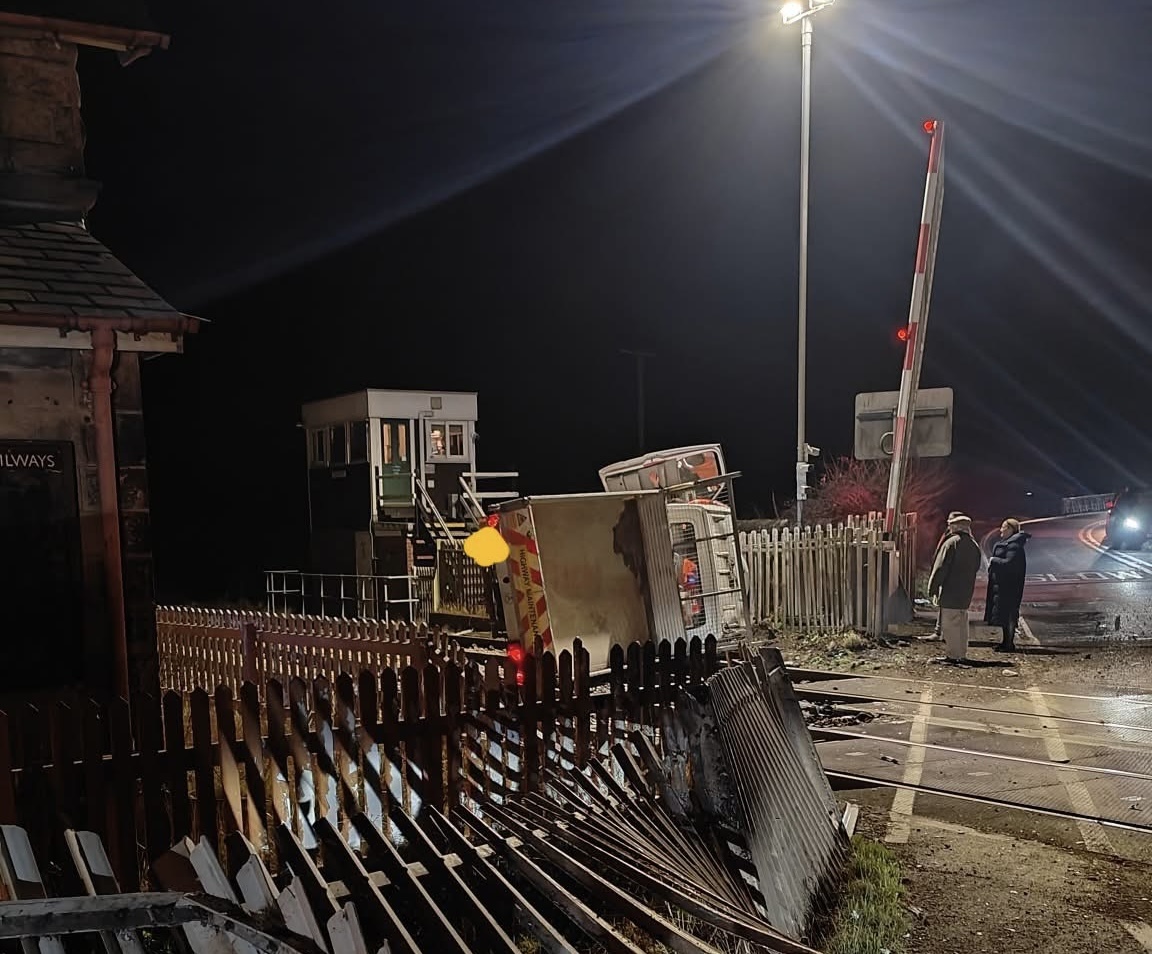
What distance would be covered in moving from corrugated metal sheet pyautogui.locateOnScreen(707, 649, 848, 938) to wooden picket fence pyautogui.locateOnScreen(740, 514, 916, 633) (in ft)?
24.5

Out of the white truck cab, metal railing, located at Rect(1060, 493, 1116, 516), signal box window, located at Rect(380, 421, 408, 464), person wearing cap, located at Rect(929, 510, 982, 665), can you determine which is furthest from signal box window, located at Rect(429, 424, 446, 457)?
metal railing, located at Rect(1060, 493, 1116, 516)

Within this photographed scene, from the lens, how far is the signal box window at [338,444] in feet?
77.6

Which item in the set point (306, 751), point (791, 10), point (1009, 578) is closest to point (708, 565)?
point (1009, 578)

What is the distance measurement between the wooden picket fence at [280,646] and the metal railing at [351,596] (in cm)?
560

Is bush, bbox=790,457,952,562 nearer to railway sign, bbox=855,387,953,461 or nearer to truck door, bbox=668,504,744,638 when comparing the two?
railway sign, bbox=855,387,953,461

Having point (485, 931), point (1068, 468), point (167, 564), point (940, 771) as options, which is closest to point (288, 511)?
point (167, 564)

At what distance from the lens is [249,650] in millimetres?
9867

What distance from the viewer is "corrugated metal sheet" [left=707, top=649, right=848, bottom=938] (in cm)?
461

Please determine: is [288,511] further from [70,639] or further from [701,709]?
[701,709]

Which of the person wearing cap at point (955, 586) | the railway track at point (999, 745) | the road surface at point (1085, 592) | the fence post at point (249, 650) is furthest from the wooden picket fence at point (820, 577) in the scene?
the fence post at point (249, 650)

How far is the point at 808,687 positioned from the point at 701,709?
5.13 metres

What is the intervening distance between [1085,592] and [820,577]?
6641mm

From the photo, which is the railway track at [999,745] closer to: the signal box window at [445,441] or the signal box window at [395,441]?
the signal box window at [395,441]

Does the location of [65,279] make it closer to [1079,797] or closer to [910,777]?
[910,777]
